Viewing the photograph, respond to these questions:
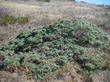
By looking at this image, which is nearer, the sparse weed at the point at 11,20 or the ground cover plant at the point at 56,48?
the ground cover plant at the point at 56,48

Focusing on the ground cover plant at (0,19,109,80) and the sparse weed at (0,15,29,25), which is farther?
the sparse weed at (0,15,29,25)

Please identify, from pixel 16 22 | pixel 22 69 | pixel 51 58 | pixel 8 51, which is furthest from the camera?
pixel 16 22

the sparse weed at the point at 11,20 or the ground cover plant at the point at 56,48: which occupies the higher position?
the ground cover plant at the point at 56,48

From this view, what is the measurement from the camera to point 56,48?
563 inches

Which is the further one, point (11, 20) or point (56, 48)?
point (11, 20)

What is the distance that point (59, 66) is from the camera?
12961mm

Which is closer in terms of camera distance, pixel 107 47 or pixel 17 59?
pixel 17 59

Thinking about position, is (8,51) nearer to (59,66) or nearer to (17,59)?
(17,59)

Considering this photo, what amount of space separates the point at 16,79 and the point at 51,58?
2373mm

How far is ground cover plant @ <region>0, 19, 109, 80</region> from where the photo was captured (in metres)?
13.0

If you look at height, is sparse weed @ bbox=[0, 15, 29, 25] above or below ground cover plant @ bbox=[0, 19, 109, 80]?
below

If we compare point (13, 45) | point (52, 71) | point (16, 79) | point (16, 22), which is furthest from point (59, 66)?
point (16, 22)

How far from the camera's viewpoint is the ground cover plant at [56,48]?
13.0 metres

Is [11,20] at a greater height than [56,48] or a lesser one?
lesser
